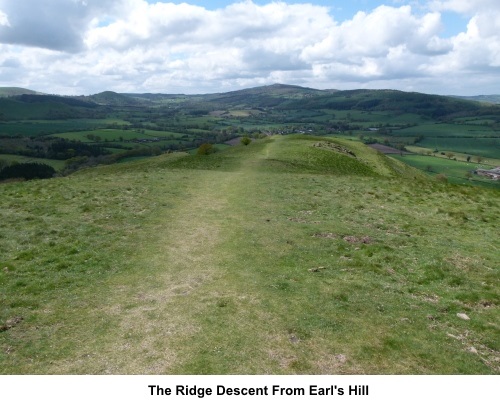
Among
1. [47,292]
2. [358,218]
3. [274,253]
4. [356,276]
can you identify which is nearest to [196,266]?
[274,253]

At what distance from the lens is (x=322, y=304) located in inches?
577

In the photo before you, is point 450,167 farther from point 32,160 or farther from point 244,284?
point 32,160

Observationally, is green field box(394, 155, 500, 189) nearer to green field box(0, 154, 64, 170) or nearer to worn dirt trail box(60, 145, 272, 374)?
worn dirt trail box(60, 145, 272, 374)

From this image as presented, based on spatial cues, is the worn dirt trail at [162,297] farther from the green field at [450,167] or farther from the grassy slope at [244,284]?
the green field at [450,167]

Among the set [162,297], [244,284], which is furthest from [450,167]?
[162,297]

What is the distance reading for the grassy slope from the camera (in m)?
11.3

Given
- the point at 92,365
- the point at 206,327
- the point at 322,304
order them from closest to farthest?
1. the point at 92,365
2. the point at 206,327
3. the point at 322,304

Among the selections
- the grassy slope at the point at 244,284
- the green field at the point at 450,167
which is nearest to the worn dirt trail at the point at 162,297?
the grassy slope at the point at 244,284

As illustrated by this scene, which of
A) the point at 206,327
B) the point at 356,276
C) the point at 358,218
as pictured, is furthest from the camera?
the point at 358,218

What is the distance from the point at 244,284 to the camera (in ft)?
52.4

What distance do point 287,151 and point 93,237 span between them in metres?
44.9

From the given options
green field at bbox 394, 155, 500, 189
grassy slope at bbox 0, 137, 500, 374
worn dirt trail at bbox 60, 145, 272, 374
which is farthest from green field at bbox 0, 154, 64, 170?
worn dirt trail at bbox 60, 145, 272, 374

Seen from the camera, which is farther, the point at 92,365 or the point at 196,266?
the point at 196,266
